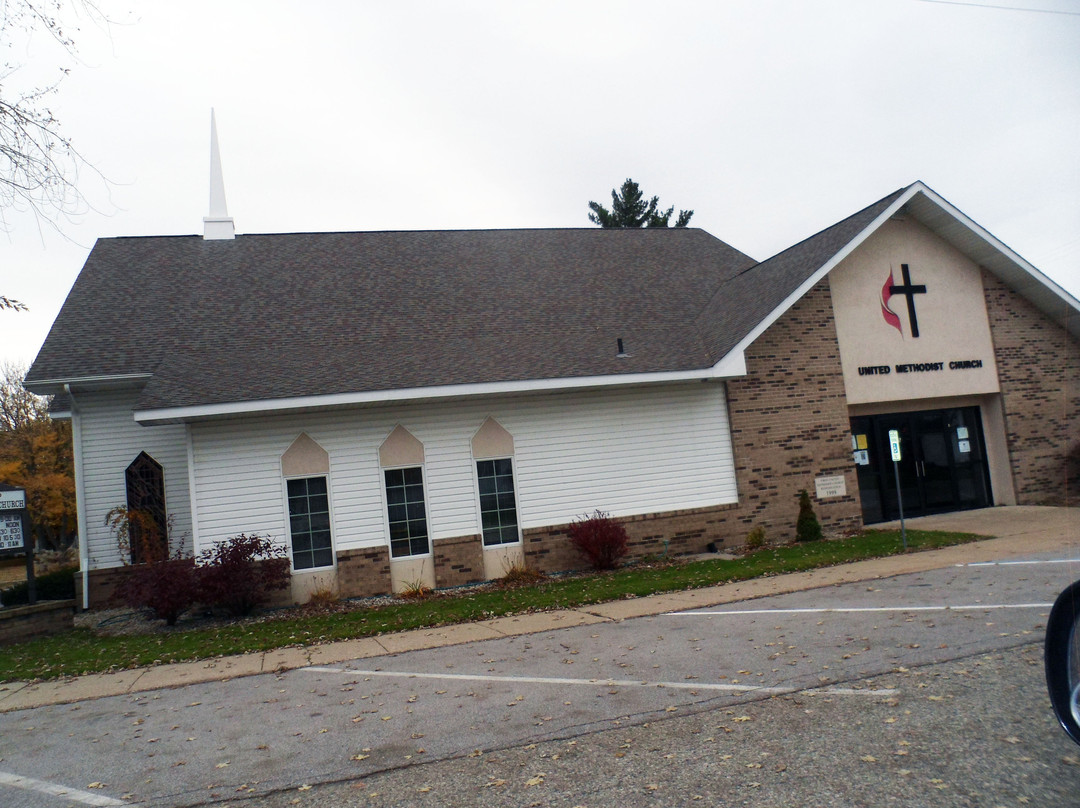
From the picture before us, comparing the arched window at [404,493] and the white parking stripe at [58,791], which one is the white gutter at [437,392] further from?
the white parking stripe at [58,791]

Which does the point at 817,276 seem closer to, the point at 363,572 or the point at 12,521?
the point at 363,572

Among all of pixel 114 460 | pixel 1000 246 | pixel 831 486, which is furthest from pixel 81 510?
pixel 1000 246

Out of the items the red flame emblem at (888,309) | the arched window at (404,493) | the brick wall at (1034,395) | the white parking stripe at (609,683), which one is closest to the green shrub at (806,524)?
the red flame emblem at (888,309)

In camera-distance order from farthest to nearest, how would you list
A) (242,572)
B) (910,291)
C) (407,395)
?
(910,291) → (407,395) → (242,572)

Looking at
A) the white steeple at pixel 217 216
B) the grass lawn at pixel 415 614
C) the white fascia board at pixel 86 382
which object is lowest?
the grass lawn at pixel 415 614

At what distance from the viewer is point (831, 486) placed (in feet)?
58.0

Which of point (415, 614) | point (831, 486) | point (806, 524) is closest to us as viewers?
point (415, 614)

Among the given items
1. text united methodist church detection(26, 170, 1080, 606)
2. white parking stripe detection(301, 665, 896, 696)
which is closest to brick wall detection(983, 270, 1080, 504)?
text united methodist church detection(26, 170, 1080, 606)

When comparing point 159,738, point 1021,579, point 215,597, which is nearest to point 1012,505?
point 1021,579

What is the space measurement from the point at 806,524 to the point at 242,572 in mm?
10818

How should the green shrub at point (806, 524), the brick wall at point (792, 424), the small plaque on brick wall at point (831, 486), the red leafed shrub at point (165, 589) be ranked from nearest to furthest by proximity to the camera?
the red leafed shrub at point (165, 589)
the green shrub at point (806, 524)
the brick wall at point (792, 424)
the small plaque on brick wall at point (831, 486)

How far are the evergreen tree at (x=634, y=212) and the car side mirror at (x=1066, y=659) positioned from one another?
44677 mm

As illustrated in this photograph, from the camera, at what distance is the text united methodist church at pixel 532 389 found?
15.0 metres

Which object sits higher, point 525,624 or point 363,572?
point 363,572
